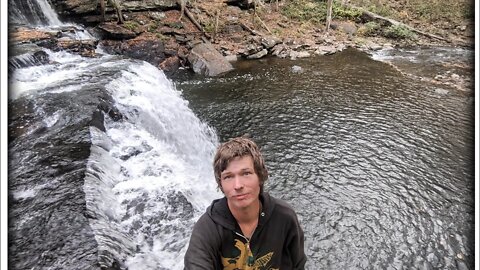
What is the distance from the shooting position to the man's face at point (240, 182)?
2.04 metres

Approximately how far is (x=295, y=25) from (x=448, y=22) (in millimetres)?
11434

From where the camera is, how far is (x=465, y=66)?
16156 millimetres

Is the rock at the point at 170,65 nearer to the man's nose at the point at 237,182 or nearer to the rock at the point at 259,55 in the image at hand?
the rock at the point at 259,55

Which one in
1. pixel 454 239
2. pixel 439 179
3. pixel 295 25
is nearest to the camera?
pixel 454 239

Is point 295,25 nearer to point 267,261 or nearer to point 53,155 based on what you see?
point 53,155

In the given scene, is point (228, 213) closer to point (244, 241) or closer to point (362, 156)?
point (244, 241)

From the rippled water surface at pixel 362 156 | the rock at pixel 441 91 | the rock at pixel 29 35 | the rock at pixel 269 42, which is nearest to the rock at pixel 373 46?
the rock at pixel 269 42

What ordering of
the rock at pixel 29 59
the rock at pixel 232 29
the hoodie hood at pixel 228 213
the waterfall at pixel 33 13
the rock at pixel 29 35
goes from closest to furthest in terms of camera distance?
the hoodie hood at pixel 228 213 < the rock at pixel 29 59 < the rock at pixel 29 35 < the waterfall at pixel 33 13 < the rock at pixel 232 29

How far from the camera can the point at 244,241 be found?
2.20 m

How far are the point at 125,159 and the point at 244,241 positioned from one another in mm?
4915

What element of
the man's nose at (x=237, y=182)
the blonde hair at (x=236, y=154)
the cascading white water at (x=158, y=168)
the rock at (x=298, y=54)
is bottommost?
the rock at (x=298, y=54)

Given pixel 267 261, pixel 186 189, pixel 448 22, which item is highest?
pixel 267 261

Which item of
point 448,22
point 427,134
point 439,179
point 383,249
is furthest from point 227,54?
point 448,22

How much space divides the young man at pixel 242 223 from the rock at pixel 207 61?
13134 mm
